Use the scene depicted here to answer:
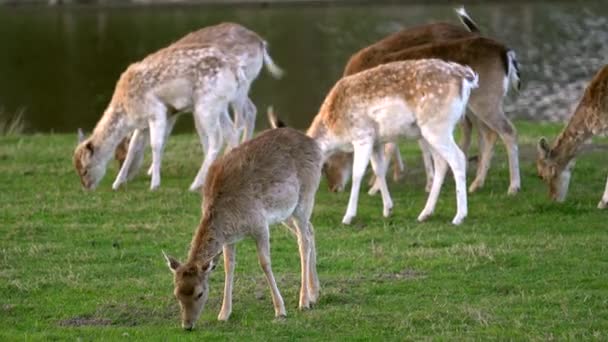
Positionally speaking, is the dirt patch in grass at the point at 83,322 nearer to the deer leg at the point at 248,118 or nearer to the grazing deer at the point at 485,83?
the grazing deer at the point at 485,83

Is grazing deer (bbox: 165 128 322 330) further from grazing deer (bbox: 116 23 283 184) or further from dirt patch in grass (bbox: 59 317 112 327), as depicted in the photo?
grazing deer (bbox: 116 23 283 184)

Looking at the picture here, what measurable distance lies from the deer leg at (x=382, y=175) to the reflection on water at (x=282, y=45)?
35.2 ft

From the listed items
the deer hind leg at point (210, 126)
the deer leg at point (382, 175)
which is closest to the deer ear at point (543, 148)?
the deer leg at point (382, 175)

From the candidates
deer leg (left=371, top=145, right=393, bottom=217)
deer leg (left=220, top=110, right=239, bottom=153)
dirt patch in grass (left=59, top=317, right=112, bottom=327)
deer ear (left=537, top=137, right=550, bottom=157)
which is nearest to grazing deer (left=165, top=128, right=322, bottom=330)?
dirt patch in grass (left=59, top=317, right=112, bottom=327)

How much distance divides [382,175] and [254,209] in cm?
448

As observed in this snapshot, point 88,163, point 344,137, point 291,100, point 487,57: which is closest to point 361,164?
point 344,137

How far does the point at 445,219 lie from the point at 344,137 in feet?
3.95

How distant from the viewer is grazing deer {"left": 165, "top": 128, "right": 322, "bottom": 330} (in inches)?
329

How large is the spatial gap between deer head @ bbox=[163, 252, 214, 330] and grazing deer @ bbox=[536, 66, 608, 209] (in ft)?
19.0

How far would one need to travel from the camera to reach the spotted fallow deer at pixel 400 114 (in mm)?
12375

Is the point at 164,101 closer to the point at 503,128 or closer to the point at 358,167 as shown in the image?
the point at 358,167

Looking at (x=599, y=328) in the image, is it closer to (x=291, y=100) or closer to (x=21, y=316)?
(x=21, y=316)

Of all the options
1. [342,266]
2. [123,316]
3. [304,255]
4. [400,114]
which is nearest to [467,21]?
[400,114]

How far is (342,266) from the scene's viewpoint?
10555 millimetres
